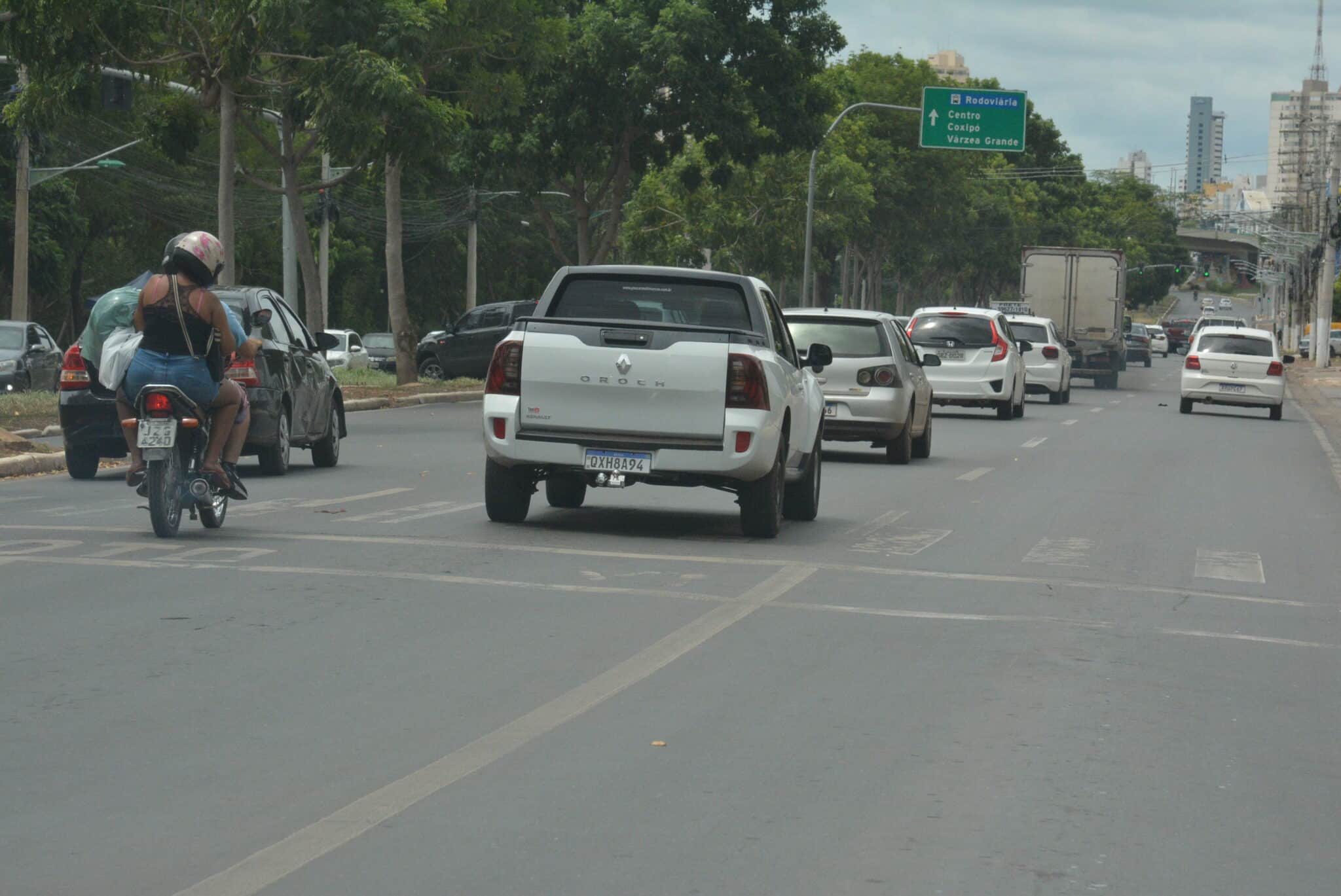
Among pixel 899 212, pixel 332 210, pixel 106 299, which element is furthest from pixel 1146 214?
pixel 106 299

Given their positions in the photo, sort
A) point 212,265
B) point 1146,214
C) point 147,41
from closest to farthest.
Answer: point 212,265, point 147,41, point 1146,214

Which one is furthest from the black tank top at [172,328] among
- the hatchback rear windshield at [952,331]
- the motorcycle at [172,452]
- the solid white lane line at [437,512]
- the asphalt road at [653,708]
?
the hatchback rear windshield at [952,331]

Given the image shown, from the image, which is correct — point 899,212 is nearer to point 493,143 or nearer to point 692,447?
point 493,143

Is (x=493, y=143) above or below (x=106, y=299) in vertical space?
above

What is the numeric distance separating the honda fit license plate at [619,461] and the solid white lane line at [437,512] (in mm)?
1530

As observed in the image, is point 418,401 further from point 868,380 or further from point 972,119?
point 972,119

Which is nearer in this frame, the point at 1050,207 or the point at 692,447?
the point at 692,447

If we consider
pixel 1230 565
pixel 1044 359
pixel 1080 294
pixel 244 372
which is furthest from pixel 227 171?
pixel 1080 294

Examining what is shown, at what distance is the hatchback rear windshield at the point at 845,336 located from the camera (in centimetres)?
2159

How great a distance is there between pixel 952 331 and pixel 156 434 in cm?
2108

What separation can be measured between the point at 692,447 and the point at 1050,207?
359 feet

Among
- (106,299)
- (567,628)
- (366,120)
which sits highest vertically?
(366,120)

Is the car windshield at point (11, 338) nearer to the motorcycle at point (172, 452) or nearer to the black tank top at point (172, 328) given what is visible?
the motorcycle at point (172, 452)

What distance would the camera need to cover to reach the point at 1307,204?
113375 millimetres
